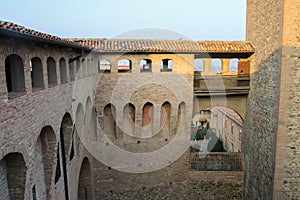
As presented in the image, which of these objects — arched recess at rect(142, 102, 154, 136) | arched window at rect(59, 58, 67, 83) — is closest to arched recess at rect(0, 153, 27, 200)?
arched window at rect(59, 58, 67, 83)

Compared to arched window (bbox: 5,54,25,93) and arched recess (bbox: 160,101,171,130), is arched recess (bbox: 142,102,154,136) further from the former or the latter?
arched window (bbox: 5,54,25,93)

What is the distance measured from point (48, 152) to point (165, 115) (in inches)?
273

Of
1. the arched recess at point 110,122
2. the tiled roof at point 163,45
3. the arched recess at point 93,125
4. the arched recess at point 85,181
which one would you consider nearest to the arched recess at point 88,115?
the arched recess at point 93,125

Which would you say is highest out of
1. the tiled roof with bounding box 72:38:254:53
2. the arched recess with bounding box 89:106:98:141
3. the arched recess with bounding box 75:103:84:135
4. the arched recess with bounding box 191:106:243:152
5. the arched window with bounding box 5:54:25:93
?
the tiled roof with bounding box 72:38:254:53

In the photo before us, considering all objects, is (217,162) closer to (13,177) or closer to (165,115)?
(165,115)

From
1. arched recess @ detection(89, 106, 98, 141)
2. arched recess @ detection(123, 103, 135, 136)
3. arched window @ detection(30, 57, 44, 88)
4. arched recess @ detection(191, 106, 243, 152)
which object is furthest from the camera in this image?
arched recess @ detection(191, 106, 243, 152)

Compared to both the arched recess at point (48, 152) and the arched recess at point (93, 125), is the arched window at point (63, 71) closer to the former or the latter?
the arched recess at point (48, 152)

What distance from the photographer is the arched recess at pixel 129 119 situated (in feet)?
39.1

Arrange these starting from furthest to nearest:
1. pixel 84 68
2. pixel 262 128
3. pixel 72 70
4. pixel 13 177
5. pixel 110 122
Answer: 1. pixel 110 122
2. pixel 262 128
3. pixel 84 68
4. pixel 72 70
5. pixel 13 177

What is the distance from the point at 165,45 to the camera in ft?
38.2

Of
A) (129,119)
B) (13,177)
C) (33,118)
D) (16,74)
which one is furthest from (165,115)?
(16,74)

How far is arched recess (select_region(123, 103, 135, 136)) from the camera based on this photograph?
11.9 meters

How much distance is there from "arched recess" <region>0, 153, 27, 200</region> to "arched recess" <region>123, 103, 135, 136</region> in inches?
281

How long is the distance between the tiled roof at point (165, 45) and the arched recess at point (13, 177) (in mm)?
6904
